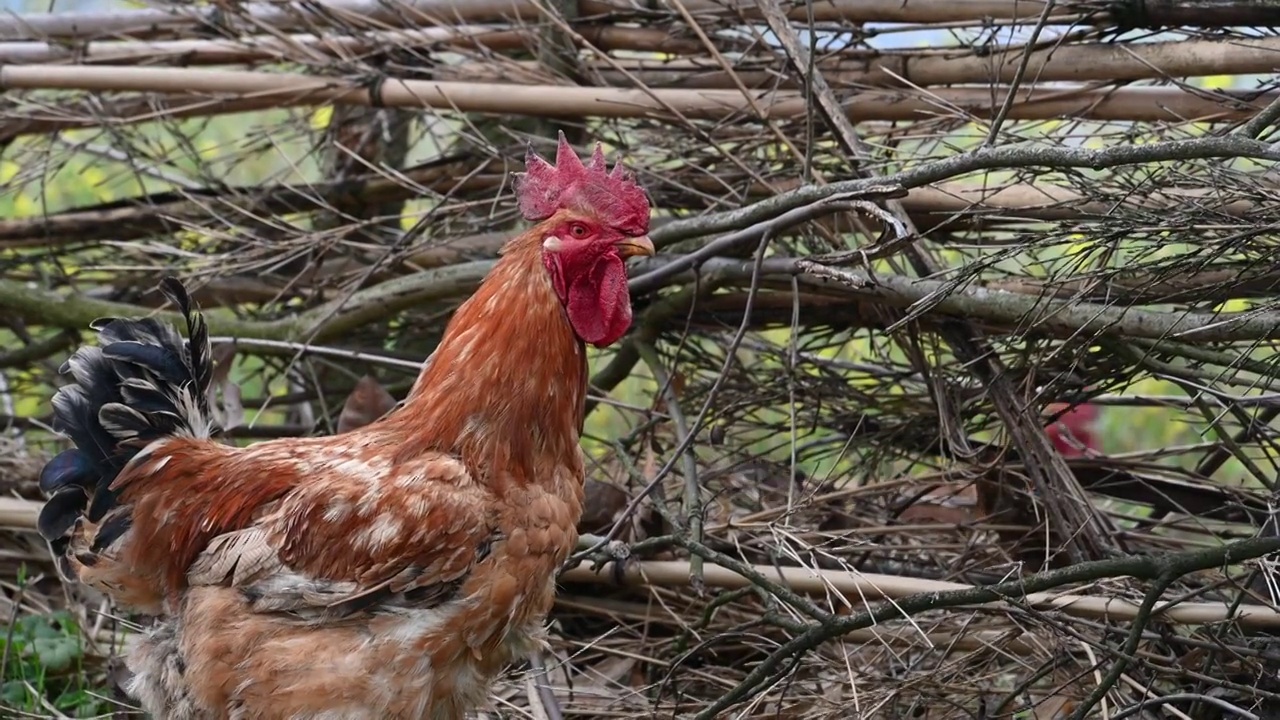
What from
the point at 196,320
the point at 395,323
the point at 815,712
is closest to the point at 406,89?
the point at 395,323

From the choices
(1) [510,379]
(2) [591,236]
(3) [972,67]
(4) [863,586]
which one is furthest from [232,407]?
(3) [972,67]

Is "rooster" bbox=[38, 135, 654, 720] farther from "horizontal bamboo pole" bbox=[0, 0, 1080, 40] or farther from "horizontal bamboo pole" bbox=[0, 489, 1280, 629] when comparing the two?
"horizontal bamboo pole" bbox=[0, 0, 1080, 40]

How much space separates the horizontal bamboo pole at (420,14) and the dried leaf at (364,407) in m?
1.53

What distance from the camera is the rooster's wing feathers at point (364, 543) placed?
123 inches

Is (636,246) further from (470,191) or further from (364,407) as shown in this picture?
(470,191)

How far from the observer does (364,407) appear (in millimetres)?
4582

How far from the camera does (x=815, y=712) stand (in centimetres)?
377

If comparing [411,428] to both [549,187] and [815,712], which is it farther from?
[815,712]

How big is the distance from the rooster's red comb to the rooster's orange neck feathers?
0.27ft

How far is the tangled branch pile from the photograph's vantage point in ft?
11.4

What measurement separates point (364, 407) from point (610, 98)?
4.82ft

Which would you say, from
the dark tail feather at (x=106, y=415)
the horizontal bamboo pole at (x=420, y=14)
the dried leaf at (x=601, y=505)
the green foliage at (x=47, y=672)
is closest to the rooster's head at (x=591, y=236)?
the dark tail feather at (x=106, y=415)

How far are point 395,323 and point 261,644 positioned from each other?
2.53 m

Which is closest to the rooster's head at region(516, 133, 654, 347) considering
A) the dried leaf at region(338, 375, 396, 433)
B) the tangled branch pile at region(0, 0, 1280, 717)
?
the tangled branch pile at region(0, 0, 1280, 717)
